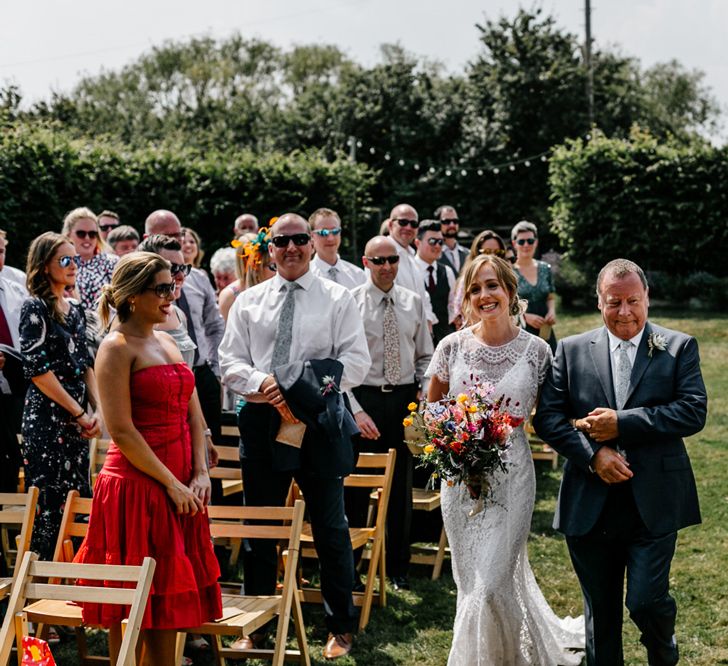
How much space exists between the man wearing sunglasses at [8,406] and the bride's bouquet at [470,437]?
340 cm

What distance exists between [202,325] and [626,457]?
4.20m

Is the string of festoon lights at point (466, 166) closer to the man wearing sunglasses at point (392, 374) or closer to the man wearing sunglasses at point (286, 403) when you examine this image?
the man wearing sunglasses at point (392, 374)

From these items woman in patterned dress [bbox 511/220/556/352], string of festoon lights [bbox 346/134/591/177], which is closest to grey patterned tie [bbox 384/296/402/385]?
woman in patterned dress [bbox 511/220/556/352]

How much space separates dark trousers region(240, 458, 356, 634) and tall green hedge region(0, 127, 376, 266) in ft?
30.9

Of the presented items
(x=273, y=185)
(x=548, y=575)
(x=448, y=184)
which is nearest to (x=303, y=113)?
(x=448, y=184)

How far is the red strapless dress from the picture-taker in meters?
4.39

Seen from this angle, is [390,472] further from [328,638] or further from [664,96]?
[664,96]

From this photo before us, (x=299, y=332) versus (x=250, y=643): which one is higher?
(x=299, y=332)

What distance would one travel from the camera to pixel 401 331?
6.98m

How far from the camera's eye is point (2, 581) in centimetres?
534

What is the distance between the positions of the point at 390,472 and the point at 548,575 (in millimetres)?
1594

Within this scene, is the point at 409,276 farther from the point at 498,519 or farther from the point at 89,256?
the point at 498,519

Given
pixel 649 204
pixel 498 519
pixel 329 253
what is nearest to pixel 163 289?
pixel 498 519

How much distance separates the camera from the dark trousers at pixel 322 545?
18.6 feet
